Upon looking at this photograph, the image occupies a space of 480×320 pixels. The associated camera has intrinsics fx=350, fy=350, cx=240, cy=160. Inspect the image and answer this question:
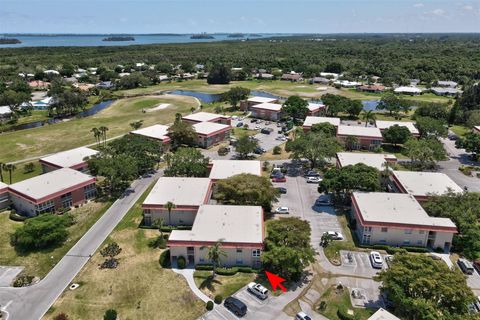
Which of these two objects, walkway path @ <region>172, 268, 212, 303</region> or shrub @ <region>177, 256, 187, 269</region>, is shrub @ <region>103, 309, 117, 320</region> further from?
shrub @ <region>177, 256, 187, 269</region>

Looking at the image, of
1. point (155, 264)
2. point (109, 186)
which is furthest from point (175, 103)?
point (155, 264)

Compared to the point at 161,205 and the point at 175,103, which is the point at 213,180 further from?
the point at 175,103

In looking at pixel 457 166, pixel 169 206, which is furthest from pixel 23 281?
pixel 457 166

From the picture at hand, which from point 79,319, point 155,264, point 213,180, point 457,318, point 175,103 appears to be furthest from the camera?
point 175,103

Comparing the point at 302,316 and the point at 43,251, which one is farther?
the point at 43,251

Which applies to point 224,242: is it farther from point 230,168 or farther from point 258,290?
point 230,168

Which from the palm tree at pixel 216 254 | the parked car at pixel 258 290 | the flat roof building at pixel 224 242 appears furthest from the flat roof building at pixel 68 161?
the parked car at pixel 258 290

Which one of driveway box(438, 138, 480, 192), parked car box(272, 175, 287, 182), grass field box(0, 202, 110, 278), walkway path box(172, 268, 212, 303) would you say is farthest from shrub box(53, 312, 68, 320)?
driveway box(438, 138, 480, 192)
